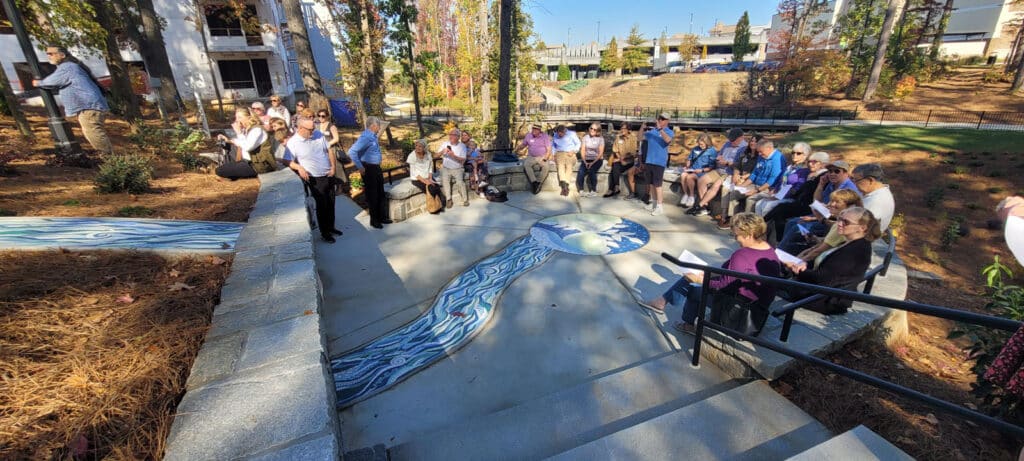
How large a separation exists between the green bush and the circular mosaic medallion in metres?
5.16

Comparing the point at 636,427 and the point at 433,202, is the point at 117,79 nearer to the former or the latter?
the point at 433,202

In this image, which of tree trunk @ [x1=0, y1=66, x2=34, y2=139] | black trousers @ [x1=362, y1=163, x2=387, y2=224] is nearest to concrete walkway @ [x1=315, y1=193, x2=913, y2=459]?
black trousers @ [x1=362, y1=163, x2=387, y2=224]

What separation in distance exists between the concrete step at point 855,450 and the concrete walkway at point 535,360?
281 mm

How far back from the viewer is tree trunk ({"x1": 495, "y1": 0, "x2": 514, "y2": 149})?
1000 centimetres

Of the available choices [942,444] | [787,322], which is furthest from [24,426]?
[942,444]

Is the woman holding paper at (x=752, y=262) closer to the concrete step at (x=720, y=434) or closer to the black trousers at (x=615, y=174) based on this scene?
the concrete step at (x=720, y=434)

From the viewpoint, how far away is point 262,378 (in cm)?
195

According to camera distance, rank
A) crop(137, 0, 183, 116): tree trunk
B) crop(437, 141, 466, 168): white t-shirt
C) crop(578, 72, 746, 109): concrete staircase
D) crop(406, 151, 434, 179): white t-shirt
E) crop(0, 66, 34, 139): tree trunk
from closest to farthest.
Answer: crop(406, 151, 434, 179): white t-shirt < crop(437, 141, 466, 168): white t-shirt < crop(0, 66, 34, 139): tree trunk < crop(137, 0, 183, 116): tree trunk < crop(578, 72, 746, 109): concrete staircase

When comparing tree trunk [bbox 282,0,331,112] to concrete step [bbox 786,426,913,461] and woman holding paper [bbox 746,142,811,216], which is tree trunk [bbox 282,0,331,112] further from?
concrete step [bbox 786,426,913,461]

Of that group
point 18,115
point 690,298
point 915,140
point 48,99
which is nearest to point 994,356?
point 690,298

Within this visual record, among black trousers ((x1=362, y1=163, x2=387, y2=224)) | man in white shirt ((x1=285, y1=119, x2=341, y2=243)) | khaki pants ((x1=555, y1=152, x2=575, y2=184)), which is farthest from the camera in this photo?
khaki pants ((x1=555, y1=152, x2=575, y2=184))

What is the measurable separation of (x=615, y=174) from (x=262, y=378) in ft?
24.2

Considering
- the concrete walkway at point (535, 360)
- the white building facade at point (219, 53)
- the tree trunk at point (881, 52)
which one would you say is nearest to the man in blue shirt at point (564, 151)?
the concrete walkway at point (535, 360)

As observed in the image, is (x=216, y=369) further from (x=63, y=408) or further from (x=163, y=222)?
(x=163, y=222)
